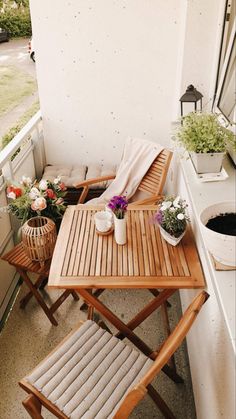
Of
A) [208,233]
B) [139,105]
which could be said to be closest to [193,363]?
[208,233]

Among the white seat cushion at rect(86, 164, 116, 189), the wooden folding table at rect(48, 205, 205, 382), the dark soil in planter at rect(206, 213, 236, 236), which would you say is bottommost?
the white seat cushion at rect(86, 164, 116, 189)

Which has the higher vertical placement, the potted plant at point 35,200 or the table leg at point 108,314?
the potted plant at point 35,200

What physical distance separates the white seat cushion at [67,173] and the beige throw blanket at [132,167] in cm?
37

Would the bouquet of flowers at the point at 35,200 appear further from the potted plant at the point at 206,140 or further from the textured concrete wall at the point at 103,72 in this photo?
the textured concrete wall at the point at 103,72

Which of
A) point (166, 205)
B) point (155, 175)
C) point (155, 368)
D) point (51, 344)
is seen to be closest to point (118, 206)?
point (166, 205)

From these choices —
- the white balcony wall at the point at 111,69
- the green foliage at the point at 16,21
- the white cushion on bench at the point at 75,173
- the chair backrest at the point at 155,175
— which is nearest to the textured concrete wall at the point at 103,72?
the white balcony wall at the point at 111,69

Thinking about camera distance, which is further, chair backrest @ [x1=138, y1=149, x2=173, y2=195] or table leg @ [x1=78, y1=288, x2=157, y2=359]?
chair backrest @ [x1=138, y1=149, x2=173, y2=195]

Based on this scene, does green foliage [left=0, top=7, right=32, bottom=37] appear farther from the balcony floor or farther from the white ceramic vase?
the white ceramic vase

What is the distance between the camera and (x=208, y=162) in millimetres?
1883

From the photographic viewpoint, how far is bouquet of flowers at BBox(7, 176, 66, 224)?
2.33m

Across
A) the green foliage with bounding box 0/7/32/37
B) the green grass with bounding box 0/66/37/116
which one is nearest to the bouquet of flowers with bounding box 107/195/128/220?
the green grass with bounding box 0/66/37/116

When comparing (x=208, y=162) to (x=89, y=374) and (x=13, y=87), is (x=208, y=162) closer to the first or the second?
(x=89, y=374)

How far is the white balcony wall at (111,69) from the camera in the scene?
304 centimetres

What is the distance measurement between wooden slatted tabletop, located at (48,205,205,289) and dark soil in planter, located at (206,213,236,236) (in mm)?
376
